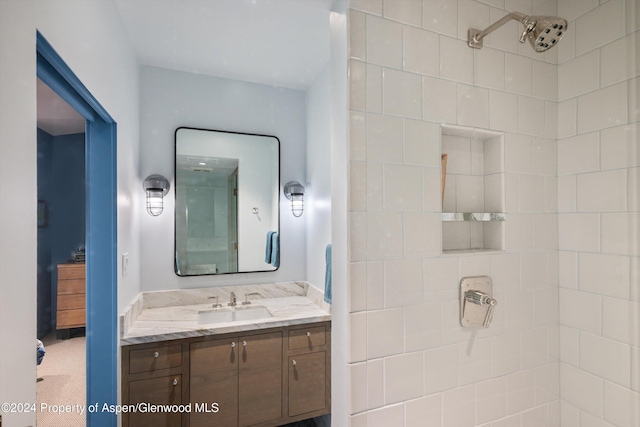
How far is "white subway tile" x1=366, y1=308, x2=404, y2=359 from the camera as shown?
94 cm

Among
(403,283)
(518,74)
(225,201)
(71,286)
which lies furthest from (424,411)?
(225,201)

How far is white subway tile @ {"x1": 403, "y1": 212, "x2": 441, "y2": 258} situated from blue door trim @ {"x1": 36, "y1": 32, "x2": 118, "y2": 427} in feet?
4.47

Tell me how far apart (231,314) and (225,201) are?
0.84m

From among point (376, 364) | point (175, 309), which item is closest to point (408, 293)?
point (376, 364)

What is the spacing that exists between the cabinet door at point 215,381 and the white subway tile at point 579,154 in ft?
6.17

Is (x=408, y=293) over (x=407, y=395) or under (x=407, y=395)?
over

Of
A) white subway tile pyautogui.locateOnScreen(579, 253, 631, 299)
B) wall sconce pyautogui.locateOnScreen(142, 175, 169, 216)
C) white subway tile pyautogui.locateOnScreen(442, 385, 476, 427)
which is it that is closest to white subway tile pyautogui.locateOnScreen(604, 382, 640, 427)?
white subway tile pyautogui.locateOnScreen(579, 253, 631, 299)

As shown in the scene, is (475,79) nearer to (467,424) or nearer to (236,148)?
(467,424)

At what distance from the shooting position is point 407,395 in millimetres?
986

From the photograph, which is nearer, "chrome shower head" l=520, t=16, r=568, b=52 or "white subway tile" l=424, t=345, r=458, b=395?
"chrome shower head" l=520, t=16, r=568, b=52

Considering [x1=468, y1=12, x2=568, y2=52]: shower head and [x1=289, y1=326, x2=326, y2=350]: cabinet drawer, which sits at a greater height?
[x1=468, y1=12, x2=568, y2=52]: shower head

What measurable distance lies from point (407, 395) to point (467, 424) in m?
0.30

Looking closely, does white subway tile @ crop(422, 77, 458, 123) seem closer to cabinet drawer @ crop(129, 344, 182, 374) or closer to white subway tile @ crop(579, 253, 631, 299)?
white subway tile @ crop(579, 253, 631, 299)

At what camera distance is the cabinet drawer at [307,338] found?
1954mm
